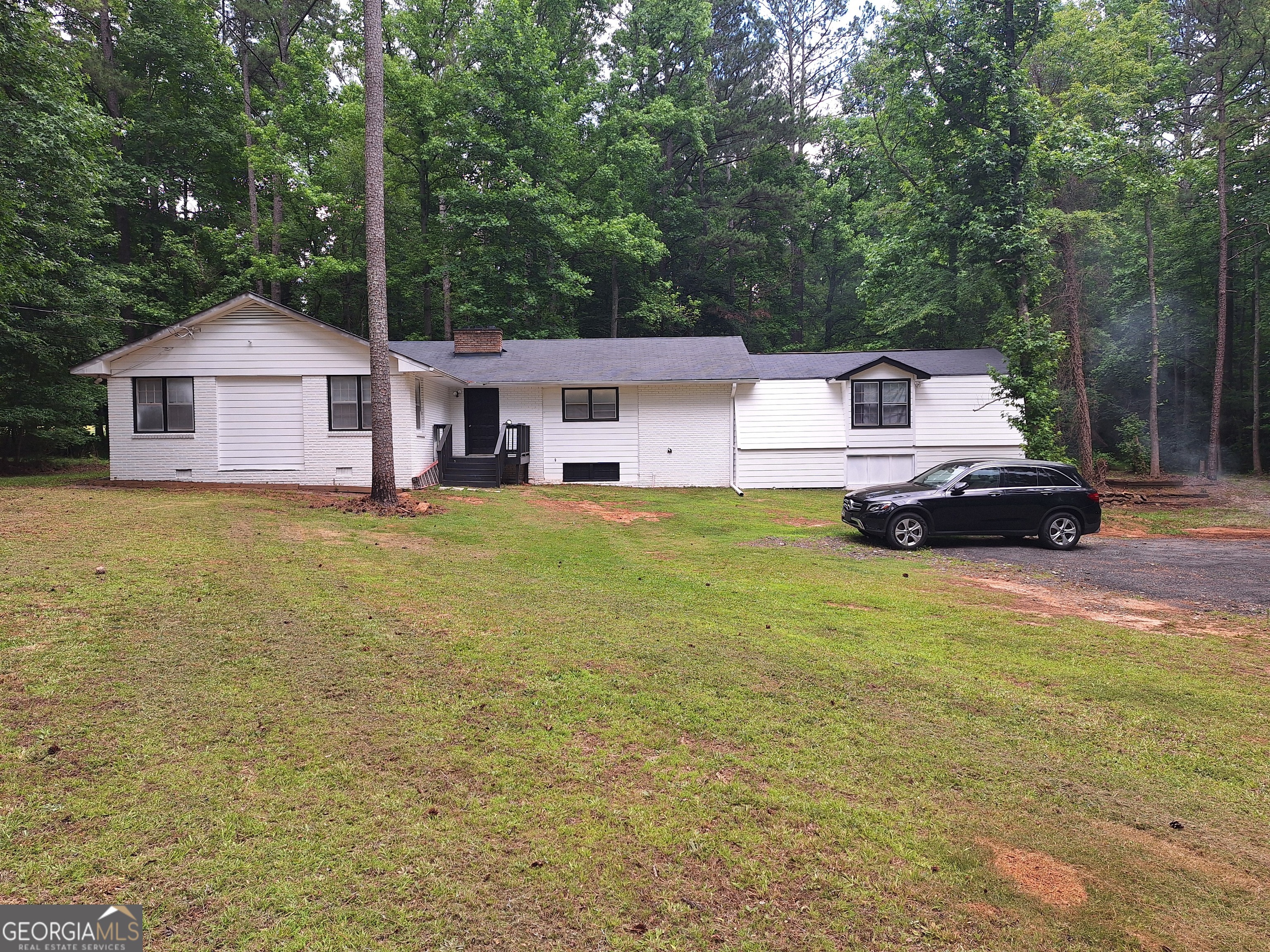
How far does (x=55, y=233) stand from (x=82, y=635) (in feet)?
61.0

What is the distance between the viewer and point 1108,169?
22.3 metres

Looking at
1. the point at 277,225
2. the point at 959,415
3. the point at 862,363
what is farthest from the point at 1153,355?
the point at 277,225

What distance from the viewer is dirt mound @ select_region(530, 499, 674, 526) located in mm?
14539

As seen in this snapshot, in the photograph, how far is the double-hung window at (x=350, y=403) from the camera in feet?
56.6

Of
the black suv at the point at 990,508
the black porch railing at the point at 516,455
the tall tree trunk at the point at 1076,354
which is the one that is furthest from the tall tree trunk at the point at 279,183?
the tall tree trunk at the point at 1076,354

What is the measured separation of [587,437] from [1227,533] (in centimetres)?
1601

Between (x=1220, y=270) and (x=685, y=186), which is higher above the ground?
(x=685, y=186)

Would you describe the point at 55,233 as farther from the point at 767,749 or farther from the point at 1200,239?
the point at 1200,239

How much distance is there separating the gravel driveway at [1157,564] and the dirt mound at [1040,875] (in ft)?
22.8

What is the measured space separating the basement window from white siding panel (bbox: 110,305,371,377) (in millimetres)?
7093

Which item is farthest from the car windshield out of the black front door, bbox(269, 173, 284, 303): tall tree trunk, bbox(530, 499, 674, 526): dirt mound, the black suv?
bbox(269, 173, 284, 303): tall tree trunk

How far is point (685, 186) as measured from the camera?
35.6 m

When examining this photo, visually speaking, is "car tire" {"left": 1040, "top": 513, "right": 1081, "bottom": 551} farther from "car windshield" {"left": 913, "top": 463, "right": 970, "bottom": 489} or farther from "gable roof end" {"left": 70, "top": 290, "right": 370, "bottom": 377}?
"gable roof end" {"left": 70, "top": 290, "right": 370, "bottom": 377}

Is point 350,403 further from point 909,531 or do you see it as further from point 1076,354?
point 1076,354
